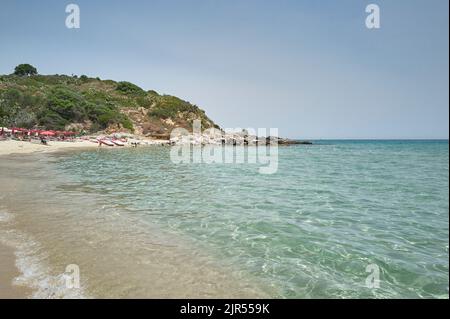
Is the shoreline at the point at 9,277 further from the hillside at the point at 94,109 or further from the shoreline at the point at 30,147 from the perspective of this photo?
the hillside at the point at 94,109

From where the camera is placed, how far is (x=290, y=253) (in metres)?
7.75

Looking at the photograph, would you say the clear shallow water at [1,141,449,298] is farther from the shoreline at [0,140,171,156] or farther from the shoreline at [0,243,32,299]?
the shoreline at [0,140,171,156]

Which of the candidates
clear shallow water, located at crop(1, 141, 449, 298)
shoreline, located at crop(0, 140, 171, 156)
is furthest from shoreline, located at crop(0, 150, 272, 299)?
shoreline, located at crop(0, 140, 171, 156)

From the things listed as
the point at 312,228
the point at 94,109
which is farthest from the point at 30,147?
the point at 312,228

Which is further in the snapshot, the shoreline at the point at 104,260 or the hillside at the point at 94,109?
the hillside at the point at 94,109

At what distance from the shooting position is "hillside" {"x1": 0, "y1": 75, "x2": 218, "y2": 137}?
67438mm

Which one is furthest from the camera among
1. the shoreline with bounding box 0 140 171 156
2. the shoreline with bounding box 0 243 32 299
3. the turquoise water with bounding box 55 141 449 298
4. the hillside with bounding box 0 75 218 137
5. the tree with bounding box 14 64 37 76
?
the tree with bounding box 14 64 37 76

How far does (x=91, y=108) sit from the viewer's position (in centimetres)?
7544

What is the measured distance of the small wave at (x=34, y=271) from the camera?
5319mm

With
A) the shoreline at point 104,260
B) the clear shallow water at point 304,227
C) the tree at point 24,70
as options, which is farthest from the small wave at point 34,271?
the tree at point 24,70

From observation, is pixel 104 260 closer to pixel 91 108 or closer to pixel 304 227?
pixel 304 227

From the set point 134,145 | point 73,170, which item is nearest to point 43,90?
point 134,145

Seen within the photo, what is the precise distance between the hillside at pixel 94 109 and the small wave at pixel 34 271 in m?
62.7
